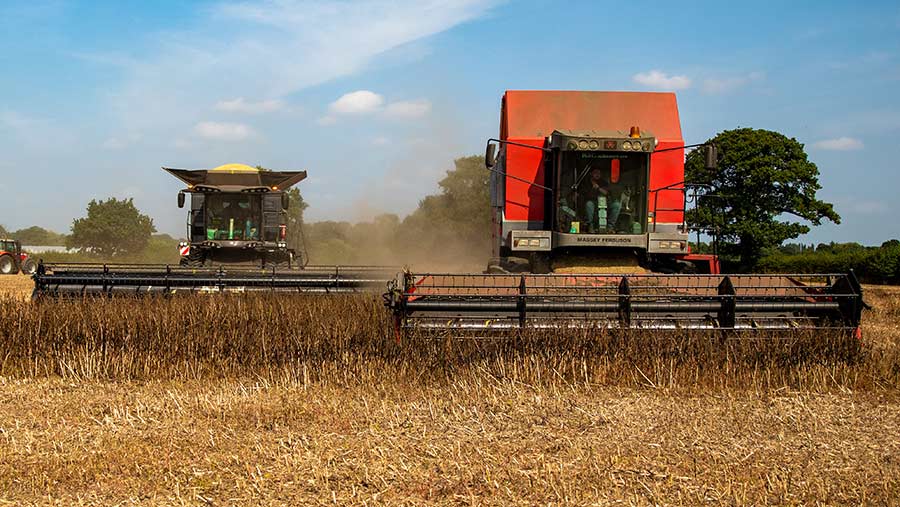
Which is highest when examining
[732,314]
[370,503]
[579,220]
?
[579,220]

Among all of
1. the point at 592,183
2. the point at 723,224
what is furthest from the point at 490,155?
the point at 723,224

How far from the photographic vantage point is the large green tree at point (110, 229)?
58.7m

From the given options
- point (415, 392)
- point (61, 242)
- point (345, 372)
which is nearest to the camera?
point (415, 392)

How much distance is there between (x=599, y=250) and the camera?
370 inches

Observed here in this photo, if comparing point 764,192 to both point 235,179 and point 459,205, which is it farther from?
point 235,179

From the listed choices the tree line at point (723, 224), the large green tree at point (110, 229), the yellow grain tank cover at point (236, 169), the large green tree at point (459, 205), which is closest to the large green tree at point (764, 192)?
the tree line at point (723, 224)

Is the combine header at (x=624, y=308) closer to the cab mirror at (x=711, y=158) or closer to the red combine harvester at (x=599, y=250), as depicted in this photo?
the red combine harvester at (x=599, y=250)

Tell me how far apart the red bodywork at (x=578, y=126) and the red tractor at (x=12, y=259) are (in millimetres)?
23905

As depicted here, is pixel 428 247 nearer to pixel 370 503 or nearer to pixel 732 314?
pixel 732 314

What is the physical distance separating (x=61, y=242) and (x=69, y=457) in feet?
320

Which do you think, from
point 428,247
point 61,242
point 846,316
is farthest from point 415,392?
point 61,242

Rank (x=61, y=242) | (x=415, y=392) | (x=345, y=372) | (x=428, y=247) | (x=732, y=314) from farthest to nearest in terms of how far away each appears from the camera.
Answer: (x=61, y=242), (x=428, y=247), (x=732, y=314), (x=345, y=372), (x=415, y=392)

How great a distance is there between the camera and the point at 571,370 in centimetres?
615

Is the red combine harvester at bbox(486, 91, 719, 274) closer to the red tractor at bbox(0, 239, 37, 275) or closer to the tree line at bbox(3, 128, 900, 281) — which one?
the tree line at bbox(3, 128, 900, 281)
